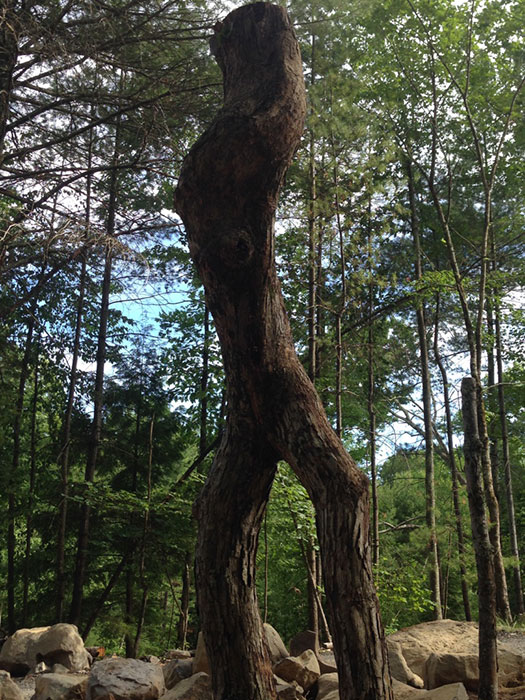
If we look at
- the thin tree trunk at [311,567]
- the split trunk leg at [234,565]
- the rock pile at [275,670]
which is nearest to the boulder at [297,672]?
the rock pile at [275,670]

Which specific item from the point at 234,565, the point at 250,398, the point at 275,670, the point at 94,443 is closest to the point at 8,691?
the point at 275,670

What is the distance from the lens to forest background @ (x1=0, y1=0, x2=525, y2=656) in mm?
7188

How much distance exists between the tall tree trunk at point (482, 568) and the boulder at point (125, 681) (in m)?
2.55

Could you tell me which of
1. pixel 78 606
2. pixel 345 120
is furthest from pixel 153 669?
pixel 345 120

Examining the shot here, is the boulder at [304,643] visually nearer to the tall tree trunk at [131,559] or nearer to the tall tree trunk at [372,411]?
the tall tree trunk at [372,411]

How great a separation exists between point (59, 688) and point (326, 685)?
2.24 meters

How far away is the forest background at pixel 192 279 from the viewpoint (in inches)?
283

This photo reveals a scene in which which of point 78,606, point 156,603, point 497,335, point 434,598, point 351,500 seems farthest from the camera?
point 497,335

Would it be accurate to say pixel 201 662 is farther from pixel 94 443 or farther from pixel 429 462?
pixel 429 462

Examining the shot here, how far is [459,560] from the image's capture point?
37.5 ft

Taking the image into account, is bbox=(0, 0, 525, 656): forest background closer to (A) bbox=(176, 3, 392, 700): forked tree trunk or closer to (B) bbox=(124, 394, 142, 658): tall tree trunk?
(B) bbox=(124, 394, 142, 658): tall tree trunk

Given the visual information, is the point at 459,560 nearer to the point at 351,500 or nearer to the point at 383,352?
the point at 383,352

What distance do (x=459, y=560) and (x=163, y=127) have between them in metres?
8.67

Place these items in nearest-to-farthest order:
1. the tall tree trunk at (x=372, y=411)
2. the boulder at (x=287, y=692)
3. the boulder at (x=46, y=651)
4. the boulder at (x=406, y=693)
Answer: the boulder at (x=406, y=693), the boulder at (x=287, y=692), the boulder at (x=46, y=651), the tall tree trunk at (x=372, y=411)
